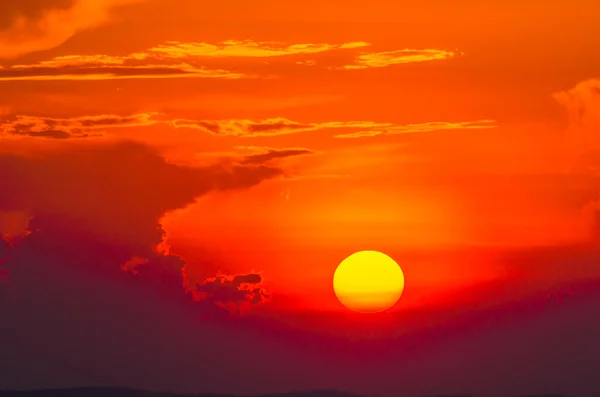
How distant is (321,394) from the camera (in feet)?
296

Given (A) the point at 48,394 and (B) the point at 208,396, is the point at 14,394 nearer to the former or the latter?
(A) the point at 48,394

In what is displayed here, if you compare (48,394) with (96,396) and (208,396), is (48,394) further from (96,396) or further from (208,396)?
(208,396)

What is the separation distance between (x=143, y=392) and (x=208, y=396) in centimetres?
928

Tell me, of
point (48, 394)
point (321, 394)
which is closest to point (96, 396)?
point (48, 394)

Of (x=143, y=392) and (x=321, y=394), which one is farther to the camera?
(x=143, y=392)

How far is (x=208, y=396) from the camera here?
94500mm

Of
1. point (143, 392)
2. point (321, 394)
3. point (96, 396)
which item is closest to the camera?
point (321, 394)

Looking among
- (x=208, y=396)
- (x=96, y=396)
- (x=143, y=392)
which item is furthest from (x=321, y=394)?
(x=96, y=396)

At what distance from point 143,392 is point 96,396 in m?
8.72

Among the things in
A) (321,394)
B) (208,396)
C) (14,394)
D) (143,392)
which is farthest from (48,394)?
(321,394)

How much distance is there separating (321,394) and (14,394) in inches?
1238

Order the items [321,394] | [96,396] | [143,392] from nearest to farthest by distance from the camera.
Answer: [321,394] → [143,392] → [96,396]

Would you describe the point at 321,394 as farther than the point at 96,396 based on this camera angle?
No

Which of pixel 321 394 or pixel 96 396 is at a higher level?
pixel 96 396
